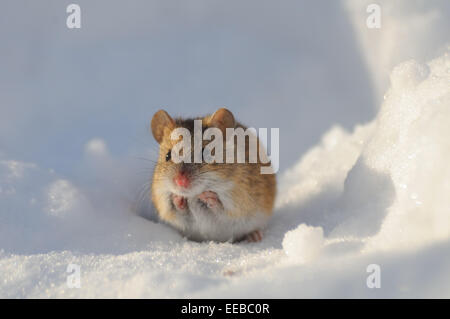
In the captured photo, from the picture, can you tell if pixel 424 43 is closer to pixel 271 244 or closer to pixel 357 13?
pixel 271 244

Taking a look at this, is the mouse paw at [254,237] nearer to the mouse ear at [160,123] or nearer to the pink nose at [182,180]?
the pink nose at [182,180]

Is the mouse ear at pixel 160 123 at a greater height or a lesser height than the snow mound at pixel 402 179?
greater

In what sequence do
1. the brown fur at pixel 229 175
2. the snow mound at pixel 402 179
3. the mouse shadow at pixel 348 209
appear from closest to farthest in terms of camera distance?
the snow mound at pixel 402 179 < the mouse shadow at pixel 348 209 < the brown fur at pixel 229 175

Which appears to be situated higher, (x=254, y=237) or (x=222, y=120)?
(x=222, y=120)

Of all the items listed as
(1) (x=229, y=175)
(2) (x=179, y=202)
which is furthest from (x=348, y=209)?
(2) (x=179, y=202)

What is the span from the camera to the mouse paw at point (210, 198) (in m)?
3.05

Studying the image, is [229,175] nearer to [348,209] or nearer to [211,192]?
[211,192]

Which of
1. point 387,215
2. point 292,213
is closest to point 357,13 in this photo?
point 292,213

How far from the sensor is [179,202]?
313cm

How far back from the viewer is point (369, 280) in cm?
169

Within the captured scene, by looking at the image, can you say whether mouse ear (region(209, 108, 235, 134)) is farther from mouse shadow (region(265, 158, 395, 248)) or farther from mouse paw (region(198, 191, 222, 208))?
mouse shadow (region(265, 158, 395, 248))

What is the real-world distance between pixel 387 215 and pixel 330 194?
1.45 meters

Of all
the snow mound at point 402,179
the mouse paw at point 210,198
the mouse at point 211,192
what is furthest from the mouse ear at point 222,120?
the snow mound at point 402,179

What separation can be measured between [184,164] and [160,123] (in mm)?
514
